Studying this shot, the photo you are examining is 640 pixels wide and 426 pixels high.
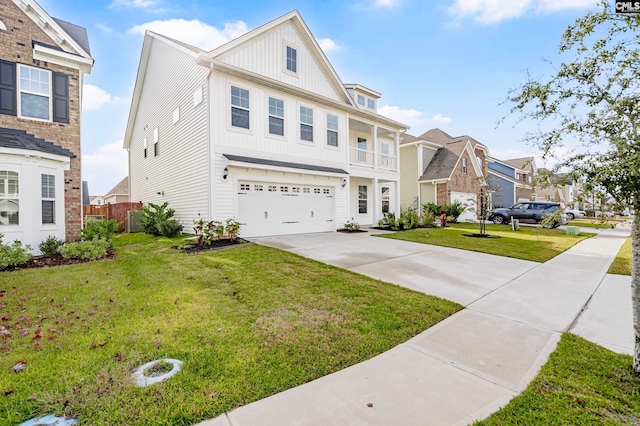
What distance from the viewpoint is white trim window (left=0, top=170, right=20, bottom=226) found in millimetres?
7666

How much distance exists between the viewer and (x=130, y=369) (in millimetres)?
2820

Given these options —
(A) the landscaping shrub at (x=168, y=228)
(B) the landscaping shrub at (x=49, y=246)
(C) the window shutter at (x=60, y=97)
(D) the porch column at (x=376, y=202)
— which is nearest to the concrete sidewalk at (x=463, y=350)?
(A) the landscaping shrub at (x=168, y=228)

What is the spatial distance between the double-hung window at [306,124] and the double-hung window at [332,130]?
1136mm

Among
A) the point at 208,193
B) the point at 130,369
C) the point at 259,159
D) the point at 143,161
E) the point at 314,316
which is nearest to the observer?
the point at 130,369

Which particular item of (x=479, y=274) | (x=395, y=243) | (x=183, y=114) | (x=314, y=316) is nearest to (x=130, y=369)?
(x=314, y=316)

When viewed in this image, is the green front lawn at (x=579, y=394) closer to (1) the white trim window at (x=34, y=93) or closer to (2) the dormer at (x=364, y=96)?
(1) the white trim window at (x=34, y=93)

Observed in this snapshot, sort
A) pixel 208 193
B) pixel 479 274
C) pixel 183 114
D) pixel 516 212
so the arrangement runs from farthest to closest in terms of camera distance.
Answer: pixel 516 212 < pixel 183 114 < pixel 208 193 < pixel 479 274

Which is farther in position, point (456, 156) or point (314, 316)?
point (456, 156)

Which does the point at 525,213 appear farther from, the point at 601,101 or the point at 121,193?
the point at 121,193

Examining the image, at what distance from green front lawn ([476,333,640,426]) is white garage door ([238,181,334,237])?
997 cm

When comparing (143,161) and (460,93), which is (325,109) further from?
(143,161)

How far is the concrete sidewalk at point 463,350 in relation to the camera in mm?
2293

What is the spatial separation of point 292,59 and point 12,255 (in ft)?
38.8

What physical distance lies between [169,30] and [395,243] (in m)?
14.9
